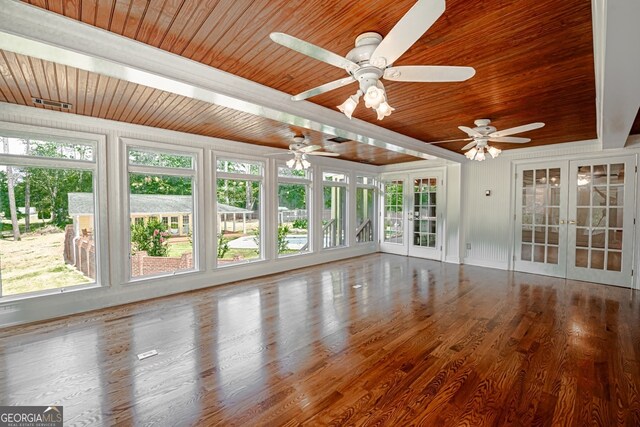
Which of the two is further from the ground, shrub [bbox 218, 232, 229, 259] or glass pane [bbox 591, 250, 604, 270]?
shrub [bbox 218, 232, 229, 259]

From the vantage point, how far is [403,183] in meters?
7.82

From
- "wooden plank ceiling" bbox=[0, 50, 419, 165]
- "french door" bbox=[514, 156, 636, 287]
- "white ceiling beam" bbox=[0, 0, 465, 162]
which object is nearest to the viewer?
"white ceiling beam" bbox=[0, 0, 465, 162]

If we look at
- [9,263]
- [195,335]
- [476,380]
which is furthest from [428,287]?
[9,263]

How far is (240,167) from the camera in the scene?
215 inches

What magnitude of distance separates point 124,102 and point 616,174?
24.7 ft

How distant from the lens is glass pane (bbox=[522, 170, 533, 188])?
231 inches

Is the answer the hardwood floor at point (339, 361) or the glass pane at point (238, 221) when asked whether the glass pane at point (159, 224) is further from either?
the hardwood floor at point (339, 361)

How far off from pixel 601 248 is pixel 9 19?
7829mm

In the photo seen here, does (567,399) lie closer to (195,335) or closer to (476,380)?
(476,380)

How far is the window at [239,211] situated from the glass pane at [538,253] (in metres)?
5.51

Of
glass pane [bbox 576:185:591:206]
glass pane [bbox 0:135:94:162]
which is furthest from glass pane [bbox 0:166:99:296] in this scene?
glass pane [bbox 576:185:591:206]

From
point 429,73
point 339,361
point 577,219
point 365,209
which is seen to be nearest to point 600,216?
point 577,219

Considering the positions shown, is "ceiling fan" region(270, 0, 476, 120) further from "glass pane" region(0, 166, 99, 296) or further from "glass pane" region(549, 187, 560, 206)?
"glass pane" region(549, 187, 560, 206)

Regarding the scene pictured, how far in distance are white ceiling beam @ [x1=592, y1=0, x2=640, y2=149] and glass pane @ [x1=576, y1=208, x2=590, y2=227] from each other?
2.66m
